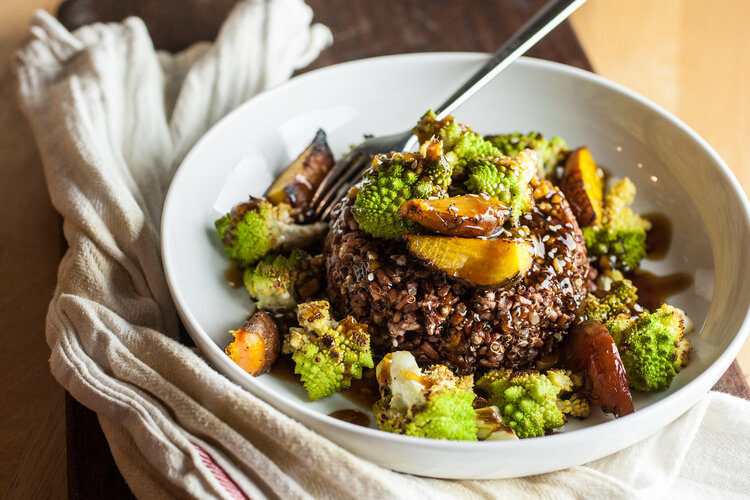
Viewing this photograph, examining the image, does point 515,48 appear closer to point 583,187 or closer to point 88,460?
point 583,187

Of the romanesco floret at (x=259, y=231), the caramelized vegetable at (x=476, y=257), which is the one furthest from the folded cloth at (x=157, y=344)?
the caramelized vegetable at (x=476, y=257)

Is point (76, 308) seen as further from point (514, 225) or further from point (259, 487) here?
point (514, 225)

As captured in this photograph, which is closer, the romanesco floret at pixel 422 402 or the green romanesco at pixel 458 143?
the romanesco floret at pixel 422 402

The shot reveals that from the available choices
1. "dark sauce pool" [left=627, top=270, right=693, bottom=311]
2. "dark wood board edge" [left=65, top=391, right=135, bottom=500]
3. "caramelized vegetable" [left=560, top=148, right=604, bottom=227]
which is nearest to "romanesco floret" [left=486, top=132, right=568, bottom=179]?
"caramelized vegetable" [left=560, top=148, right=604, bottom=227]

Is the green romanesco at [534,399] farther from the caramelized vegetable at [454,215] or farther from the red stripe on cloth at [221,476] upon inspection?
the red stripe on cloth at [221,476]

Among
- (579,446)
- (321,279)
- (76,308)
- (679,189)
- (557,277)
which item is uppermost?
(679,189)

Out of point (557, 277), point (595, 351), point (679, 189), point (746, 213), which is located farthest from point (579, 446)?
point (679, 189)

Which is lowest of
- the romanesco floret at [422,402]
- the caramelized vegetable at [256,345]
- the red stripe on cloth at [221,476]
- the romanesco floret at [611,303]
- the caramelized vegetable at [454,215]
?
the red stripe on cloth at [221,476]
